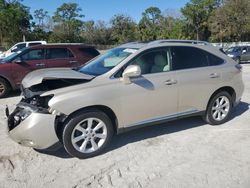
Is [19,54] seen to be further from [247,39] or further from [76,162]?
[247,39]

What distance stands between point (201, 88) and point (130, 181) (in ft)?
8.11

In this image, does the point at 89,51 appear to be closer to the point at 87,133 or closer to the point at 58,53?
the point at 58,53

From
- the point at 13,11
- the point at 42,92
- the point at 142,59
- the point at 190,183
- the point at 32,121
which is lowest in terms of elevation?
the point at 190,183

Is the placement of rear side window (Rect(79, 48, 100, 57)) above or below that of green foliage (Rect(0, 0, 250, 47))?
below

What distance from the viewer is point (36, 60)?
9656 mm

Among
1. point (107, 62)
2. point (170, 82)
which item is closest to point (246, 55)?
point (170, 82)

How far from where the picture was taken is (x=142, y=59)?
5.00 m

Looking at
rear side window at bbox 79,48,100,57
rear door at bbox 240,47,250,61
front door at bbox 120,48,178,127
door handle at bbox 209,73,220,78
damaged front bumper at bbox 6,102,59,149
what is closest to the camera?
damaged front bumper at bbox 6,102,59,149

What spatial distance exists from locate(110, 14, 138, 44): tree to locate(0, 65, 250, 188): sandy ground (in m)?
61.1

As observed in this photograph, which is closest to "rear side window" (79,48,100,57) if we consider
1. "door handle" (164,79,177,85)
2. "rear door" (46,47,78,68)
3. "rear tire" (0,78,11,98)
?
"rear door" (46,47,78,68)

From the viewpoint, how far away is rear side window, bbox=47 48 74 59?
9.89 meters

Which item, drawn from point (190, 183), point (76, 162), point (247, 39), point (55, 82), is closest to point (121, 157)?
point (76, 162)

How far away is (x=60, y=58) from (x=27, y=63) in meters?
1.08

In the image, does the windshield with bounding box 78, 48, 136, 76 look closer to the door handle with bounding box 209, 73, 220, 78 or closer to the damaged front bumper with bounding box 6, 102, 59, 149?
the damaged front bumper with bounding box 6, 102, 59, 149
